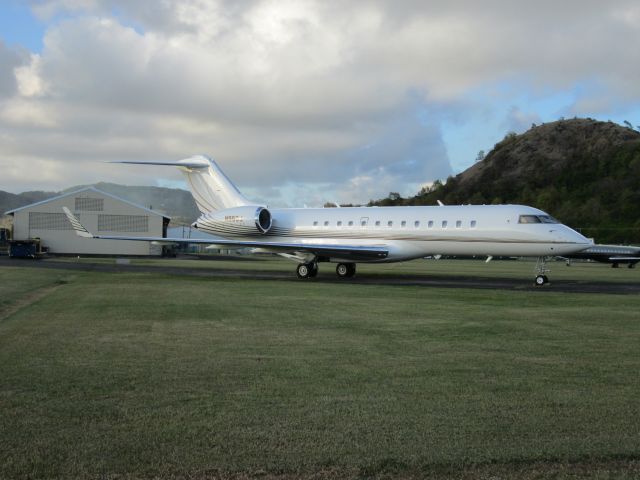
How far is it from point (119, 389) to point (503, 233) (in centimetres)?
1920

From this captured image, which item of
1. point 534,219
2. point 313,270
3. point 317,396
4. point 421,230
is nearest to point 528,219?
point 534,219

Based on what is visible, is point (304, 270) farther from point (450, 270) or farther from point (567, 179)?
point (567, 179)

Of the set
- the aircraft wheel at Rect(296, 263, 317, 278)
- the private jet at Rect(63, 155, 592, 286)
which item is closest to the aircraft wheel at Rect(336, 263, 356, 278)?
the private jet at Rect(63, 155, 592, 286)

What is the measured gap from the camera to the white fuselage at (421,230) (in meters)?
22.8

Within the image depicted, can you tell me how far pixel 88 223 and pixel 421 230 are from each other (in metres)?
45.4

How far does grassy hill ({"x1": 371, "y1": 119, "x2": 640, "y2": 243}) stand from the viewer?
89938 millimetres

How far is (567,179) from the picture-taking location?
11150cm

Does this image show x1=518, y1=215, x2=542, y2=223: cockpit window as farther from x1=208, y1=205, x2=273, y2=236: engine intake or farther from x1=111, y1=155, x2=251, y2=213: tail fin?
x1=111, y1=155, x2=251, y2=213: tail fin

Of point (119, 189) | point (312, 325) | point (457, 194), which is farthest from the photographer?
point (457, 194)

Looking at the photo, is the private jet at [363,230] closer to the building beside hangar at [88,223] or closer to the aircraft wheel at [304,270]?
the aircraft wheel at [304,270]

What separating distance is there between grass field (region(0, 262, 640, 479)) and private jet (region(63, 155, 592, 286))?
36.3 ft

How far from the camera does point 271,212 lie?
30359 millimetres

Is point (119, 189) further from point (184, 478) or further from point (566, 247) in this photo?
point (184, 478)

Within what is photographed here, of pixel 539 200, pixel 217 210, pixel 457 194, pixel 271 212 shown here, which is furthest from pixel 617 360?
pixel 457 194
